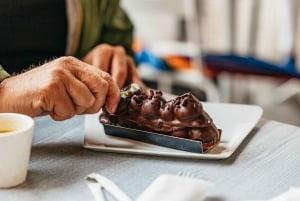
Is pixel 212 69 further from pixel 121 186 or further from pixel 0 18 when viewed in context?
pixel 121 186

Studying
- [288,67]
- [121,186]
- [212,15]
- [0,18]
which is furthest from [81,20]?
[212,15]

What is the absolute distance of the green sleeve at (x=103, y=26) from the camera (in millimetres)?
1357

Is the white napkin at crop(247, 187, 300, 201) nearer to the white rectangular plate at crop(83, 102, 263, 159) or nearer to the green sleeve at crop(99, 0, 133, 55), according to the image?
the white rectangular plate at crop(83, 102, 263, 159)

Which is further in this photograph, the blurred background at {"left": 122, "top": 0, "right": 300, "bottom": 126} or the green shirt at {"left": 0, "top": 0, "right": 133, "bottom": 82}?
the blurred background at {"left": 122, "top": 0, "right": 300, "bottom": 126}

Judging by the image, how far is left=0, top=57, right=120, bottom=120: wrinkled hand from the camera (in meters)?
0.87

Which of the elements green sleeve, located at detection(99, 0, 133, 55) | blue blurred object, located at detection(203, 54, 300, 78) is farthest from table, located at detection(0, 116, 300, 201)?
blue blurred object, located at detection(203, 54, 300, 78)

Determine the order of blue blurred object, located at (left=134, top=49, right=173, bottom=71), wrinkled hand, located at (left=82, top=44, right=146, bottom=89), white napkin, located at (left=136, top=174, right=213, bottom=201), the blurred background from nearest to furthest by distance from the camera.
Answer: white napkin, located at (left=136, top=174, right=213, bottom=201), wrinkled hand, located at (left=82, top=44, right=146, bottom=89), the blurred background, blue blurred object, located at (left=134, top=49, right=173, bottom=71)

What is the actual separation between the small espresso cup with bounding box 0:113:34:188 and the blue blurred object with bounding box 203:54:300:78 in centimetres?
158

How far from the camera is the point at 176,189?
710 millimetres

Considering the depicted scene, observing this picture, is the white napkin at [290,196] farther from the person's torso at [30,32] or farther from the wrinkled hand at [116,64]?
the person's torso at [30,32]

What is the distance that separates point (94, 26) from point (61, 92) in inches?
20.7

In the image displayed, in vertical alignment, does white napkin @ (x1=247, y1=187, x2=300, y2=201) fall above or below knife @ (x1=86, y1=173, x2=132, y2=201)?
above

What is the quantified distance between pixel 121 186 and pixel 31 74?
0.81ft

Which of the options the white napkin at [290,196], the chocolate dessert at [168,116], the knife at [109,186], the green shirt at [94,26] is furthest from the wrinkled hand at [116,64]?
the white napkin at [290,196]
